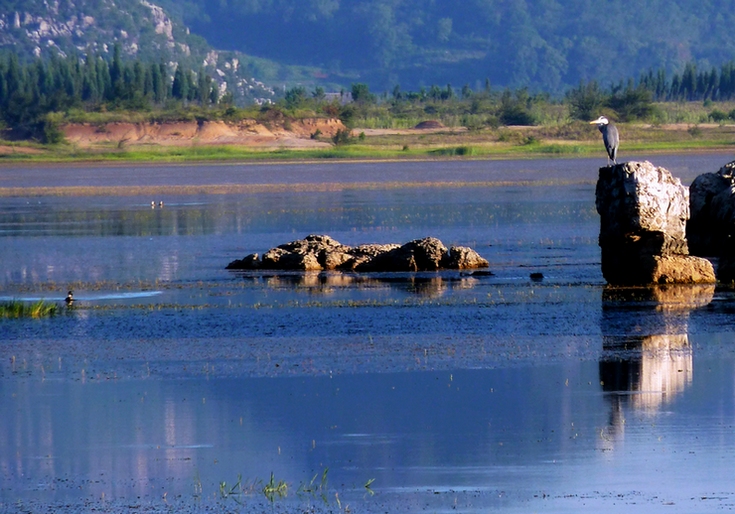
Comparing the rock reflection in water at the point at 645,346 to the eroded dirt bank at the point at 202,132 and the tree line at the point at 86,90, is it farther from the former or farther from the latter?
the tree line at the point at 86,90

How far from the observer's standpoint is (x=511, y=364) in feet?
58.0

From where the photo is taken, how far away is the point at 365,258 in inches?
1166

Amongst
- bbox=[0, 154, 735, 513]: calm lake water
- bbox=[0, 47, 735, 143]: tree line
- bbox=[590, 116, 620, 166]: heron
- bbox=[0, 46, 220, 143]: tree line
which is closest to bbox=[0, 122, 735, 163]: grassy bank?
bbox=[0, 47, 735, 143]: tree line

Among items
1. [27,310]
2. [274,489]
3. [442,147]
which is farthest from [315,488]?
[442,147]

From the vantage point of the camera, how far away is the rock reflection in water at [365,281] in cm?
2609

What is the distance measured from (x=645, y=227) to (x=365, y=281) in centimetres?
594

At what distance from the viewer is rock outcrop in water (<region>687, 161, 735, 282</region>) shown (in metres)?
27.6

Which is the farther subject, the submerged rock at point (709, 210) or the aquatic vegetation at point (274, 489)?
the submerged rock at point (709, 210)

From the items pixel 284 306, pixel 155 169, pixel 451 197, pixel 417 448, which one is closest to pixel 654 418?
pixel 417 448

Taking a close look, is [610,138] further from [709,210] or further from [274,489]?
[274,489]

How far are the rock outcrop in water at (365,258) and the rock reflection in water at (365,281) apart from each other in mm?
603

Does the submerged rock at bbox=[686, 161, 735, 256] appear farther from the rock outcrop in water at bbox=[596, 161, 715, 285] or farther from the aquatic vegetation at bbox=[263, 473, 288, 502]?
the aquatic vegetation at bbox=[263, 473, 288, 502]

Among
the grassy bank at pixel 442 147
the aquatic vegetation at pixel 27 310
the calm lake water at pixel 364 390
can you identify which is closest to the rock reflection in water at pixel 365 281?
→ the calm lake water at pixel 364 390

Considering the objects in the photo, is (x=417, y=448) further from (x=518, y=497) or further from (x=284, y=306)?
(x=284, y=306)
